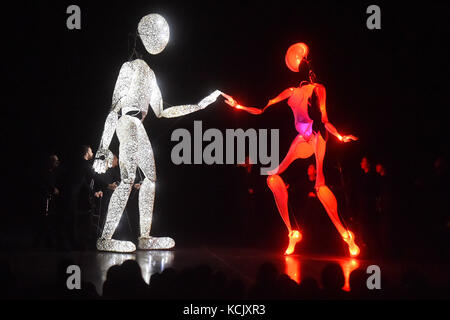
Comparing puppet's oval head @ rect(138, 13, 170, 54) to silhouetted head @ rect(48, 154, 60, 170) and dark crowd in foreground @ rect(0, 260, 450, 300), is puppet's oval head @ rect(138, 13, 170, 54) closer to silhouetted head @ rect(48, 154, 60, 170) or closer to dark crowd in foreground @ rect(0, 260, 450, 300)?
silhouetted head @ rect(48, 154, 60, 170)

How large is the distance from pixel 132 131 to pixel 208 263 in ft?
5.38

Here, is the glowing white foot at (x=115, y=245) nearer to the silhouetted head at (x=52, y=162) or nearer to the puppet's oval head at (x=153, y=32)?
the silhouetted head at (x=52, y=162)

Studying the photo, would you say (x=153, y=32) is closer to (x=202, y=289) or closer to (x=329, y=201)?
(x=329, y=201)

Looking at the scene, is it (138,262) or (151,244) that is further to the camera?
(151,244)

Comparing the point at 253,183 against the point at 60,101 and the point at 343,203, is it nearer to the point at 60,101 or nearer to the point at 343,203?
the point at 343,203

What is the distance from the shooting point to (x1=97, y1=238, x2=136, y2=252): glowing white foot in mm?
4785

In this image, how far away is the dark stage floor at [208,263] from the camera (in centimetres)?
361

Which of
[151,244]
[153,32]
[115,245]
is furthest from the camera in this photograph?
[151,244]

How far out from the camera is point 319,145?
488cm

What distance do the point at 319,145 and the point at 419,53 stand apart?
3080 mm

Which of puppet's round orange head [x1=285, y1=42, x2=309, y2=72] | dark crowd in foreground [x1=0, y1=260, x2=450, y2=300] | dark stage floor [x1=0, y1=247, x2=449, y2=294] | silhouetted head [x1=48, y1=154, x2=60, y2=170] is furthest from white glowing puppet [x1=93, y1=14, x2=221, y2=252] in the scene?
dark crowd in foreground [x1=0, y1=260, x2=450, y2=300]

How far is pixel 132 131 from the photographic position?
485cm

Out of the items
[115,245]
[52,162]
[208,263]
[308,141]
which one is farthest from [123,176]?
[308,141]

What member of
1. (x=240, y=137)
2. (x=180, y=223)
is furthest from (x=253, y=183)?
(x=180, y=223)
